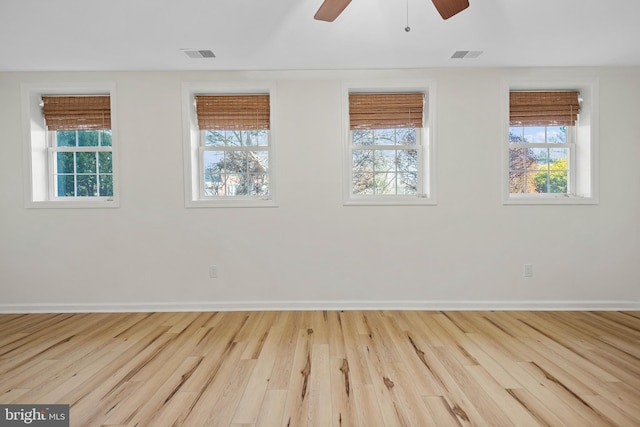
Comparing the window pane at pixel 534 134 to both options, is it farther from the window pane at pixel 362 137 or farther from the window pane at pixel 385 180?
the window pane at pixel 362 137

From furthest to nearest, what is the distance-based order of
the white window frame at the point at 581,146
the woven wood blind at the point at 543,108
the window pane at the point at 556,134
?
the window pane at the point at 556,134 → the woven wood blind at the point at 543,108 → the white window frame at the point at 581,146

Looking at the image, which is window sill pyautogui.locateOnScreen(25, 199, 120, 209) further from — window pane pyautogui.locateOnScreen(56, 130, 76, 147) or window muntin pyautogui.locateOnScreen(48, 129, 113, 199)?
window pane pyautogui.locateOnScreen(56, 130, 76, 147)

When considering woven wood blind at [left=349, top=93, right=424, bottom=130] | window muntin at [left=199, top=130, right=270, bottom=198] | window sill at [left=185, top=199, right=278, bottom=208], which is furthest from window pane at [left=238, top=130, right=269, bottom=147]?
woven wood blind at [left=349, top=93, right=424, bottom=130]

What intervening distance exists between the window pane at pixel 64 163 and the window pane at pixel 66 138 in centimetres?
12

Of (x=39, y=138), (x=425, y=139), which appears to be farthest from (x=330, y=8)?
(x=39, y=138)

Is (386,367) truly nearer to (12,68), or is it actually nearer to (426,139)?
(426,139)

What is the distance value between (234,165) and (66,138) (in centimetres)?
194

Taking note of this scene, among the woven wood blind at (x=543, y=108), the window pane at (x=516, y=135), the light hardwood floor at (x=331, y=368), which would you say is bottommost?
the light hardwood floor at (x=331, y=368)

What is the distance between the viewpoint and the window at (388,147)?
385cm

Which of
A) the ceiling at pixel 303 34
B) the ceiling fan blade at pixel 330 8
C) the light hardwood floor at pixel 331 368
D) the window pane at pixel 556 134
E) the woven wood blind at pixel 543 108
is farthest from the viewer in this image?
the window pane at pixel 556 134

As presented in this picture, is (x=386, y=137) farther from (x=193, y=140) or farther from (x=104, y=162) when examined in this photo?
(x=104, y=162)

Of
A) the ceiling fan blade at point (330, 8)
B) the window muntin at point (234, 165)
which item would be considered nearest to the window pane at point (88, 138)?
the window muntin at point (234, 165)

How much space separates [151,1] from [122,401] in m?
2.60

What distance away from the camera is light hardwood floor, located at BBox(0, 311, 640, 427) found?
6.27 feet
